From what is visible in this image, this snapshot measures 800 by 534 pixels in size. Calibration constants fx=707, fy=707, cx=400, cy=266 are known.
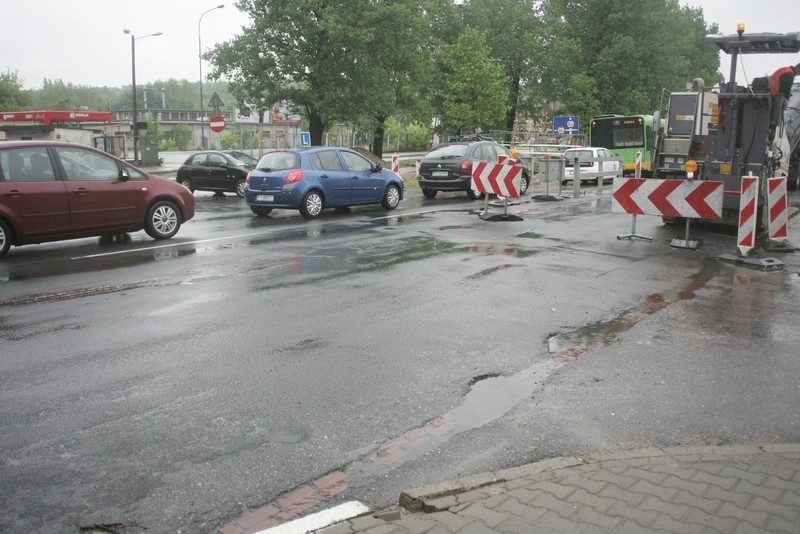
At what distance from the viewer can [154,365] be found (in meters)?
5.65

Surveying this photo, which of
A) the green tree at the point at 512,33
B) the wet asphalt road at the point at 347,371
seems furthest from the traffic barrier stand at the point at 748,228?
the green tree at the point at 512,33

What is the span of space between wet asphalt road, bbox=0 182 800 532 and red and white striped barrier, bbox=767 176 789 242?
220 centimetres

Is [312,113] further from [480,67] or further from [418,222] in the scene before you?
[418,222]

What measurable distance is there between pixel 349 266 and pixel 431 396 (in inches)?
201

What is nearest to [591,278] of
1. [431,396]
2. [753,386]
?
[753,386]

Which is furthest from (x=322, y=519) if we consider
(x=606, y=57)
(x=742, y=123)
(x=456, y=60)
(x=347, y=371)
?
(x=606, y=57)

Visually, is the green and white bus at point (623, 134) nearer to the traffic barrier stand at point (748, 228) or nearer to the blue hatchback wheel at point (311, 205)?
the blue hatchback wheel at point (311, 205)

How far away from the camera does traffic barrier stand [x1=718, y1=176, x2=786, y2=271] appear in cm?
1070

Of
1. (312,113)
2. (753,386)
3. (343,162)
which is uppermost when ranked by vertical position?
(312,113)

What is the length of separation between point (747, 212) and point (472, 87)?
3691cm

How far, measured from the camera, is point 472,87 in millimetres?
46156

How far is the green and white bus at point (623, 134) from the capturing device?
3531 centimetres

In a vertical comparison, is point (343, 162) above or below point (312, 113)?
below

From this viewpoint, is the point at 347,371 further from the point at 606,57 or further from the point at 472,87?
the point at 606,57
